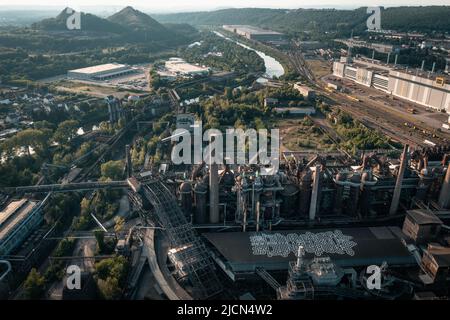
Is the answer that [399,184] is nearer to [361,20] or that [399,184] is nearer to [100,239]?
[100,239]

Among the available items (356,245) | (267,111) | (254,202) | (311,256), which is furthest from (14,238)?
(267,111)

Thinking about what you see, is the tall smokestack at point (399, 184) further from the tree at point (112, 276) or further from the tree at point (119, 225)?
the tree at point (119, 225)

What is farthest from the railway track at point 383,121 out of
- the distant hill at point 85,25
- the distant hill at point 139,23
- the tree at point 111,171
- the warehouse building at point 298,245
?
the distant hill at point 85,25

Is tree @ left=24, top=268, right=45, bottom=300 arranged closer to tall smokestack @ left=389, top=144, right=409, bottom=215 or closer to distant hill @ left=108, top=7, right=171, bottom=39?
tall smokestack @ left=389, top=144, right=409, bottom=215

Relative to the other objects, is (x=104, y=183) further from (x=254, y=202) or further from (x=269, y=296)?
(x=269, y=296)

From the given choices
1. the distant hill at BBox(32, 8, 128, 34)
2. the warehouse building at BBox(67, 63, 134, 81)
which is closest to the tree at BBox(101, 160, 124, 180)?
the warehouse building at BBox(67, 63, 134, 81)

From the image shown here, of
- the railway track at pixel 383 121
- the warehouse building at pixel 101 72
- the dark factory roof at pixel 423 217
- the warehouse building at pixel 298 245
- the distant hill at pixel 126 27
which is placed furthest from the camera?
the distant hill at pixel 126 27

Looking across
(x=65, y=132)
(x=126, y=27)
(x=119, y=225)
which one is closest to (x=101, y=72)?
(x=65, y=132)
